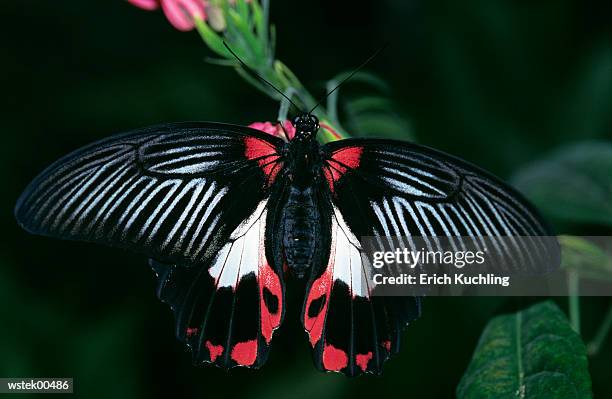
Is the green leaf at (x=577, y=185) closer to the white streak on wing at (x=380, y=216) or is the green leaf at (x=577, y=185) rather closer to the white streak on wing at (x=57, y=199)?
the white streak on wing at (x=380, y=216)

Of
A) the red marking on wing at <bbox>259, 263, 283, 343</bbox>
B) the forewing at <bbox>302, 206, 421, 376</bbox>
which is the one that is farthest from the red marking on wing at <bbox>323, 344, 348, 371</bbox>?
the red marking on wing at <bbox>259, 263, 283, 343</bbox>

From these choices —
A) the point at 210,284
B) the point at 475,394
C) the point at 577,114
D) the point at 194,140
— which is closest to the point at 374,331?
the point at 475,394

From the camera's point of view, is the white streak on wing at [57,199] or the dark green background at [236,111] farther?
the dark green background at [236,111]

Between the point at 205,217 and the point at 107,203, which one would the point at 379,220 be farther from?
the point at 107,203

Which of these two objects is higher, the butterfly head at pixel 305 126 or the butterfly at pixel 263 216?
the butterfly head at pixel 305 126

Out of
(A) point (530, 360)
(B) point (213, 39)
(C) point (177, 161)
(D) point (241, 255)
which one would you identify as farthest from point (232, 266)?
(A) point (530, 360)

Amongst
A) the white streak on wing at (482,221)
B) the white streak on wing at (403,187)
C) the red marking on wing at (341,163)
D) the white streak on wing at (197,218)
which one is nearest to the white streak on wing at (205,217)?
the white streak on wing at (197,218)

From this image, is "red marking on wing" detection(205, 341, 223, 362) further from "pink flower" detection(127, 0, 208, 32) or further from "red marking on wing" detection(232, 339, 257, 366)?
"pink flower" detection(127, 0, 208, 32)
